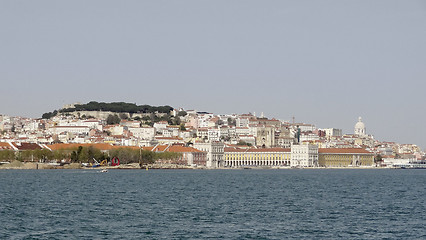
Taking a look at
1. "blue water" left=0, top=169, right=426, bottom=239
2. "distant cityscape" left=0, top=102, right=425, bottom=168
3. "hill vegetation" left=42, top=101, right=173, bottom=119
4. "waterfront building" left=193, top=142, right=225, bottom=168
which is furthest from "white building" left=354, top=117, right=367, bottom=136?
"blue water" left=0, top=169, right=426, bottom=239

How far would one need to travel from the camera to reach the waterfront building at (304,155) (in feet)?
394

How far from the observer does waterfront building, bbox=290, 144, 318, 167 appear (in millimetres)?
120062

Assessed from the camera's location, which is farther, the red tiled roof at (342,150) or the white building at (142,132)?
the white building at (142,132)

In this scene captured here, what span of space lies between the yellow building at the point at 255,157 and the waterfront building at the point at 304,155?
1.19 meters

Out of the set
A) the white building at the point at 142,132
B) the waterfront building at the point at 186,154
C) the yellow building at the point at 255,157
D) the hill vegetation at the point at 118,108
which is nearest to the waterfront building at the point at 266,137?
the yellow building at the point at 255,157

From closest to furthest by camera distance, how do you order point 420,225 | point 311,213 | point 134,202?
point 420,225
point 311,213
point 134,202

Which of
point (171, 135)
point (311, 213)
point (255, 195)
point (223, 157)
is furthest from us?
point (171, 135)

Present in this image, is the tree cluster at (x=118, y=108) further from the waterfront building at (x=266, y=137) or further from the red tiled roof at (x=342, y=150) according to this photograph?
the red tiled roof at (x=342, y=150)

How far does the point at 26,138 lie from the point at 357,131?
8573cm

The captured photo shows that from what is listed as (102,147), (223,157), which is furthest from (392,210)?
(223,157)

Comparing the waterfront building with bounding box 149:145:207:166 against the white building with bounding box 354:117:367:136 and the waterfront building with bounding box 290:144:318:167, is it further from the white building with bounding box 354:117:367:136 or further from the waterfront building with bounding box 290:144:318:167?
the white building with bounding box 354:117:367:136

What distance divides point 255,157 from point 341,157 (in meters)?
14.2

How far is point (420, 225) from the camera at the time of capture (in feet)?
71.1

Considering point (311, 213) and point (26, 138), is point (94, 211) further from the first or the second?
point (26, 138)
